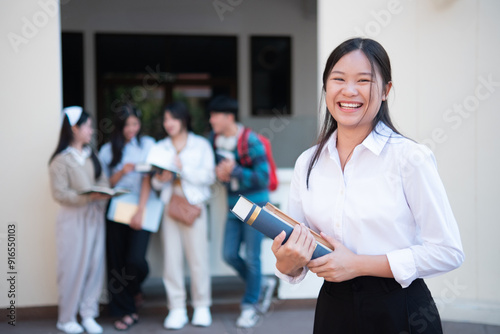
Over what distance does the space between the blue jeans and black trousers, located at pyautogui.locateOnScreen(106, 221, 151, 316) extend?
2.35 feet

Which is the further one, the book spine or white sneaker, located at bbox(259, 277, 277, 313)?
white sneaker, located at bbox(259, 277, 277, 313)

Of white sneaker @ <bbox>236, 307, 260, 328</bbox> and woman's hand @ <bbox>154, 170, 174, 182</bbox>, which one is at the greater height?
woman's hand @ <bbox>154, 170, 174, 182</bbox>

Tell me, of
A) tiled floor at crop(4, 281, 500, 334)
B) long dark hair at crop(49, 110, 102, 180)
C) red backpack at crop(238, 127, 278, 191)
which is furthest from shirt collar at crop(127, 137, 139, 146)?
tiled floor at crop(4, 281, 500, 334)

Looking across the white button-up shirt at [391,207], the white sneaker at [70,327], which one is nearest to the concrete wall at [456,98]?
the white button-up shirt at [391,207]

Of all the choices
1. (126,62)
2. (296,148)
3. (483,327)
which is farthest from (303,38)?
(483,327)

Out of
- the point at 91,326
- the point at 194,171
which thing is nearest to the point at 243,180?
the point at 194,171

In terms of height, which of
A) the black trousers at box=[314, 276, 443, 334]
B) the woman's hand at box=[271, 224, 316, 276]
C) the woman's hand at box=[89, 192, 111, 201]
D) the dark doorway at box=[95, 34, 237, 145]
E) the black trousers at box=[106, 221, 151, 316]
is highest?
the dark doorway at box=[95, 34, 237, 145]

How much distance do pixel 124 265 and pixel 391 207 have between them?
337cm

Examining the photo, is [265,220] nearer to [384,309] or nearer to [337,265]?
[337,265]

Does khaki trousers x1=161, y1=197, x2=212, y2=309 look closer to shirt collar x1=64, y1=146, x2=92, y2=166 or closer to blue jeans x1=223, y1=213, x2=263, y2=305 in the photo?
blue jeans x1=223, y1=213, x2=263, y2=305

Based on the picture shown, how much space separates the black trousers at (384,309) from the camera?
1594mm

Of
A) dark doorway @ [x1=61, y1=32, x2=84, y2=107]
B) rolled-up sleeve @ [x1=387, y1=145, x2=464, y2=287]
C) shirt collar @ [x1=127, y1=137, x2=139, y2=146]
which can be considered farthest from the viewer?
dark doorway @ [x1=61, y1=32, x2=84, y2=107]

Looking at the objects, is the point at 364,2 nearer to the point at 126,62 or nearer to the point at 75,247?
the point at 75,247

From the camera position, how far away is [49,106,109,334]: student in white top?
406 cm
